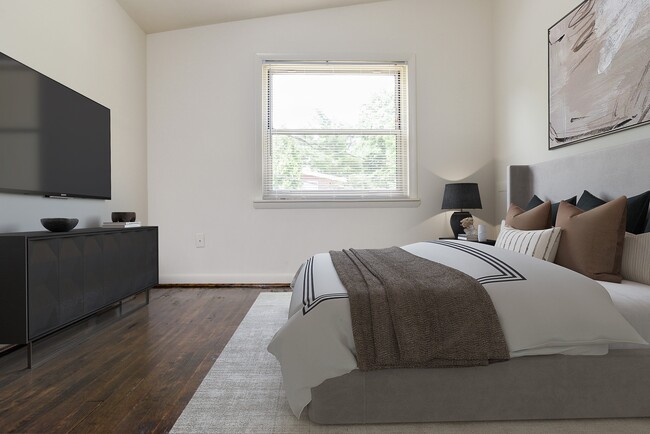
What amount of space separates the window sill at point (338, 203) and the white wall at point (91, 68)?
1.31m

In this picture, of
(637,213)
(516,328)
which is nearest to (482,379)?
(516,328)

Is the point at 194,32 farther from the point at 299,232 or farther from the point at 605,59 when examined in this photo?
the point at 605,59

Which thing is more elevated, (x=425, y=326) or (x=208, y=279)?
(x=425, y=326)

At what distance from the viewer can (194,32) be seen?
14.5 feet

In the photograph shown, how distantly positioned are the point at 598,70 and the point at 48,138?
3.58 m

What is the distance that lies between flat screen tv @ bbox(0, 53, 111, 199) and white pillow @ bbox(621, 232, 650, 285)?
331 centimetres

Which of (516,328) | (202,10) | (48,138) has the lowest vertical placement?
(516,328)

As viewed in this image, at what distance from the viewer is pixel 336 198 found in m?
4.45

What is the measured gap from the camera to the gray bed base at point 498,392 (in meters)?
1.52

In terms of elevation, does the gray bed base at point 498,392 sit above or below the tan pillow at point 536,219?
below

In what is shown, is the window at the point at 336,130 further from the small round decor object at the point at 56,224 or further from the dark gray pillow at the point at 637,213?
the dark gray pillow at the point at 637,213

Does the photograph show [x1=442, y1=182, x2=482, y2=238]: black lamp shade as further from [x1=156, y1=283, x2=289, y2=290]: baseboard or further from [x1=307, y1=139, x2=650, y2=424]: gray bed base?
[x1=307, y1=139, x2=650, y2=424]: gray bed base

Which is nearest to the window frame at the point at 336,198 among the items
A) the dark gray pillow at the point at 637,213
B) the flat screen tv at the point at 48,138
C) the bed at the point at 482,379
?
the flat screen tv at the point at 48,138

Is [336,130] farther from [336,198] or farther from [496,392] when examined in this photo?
[496,392]
